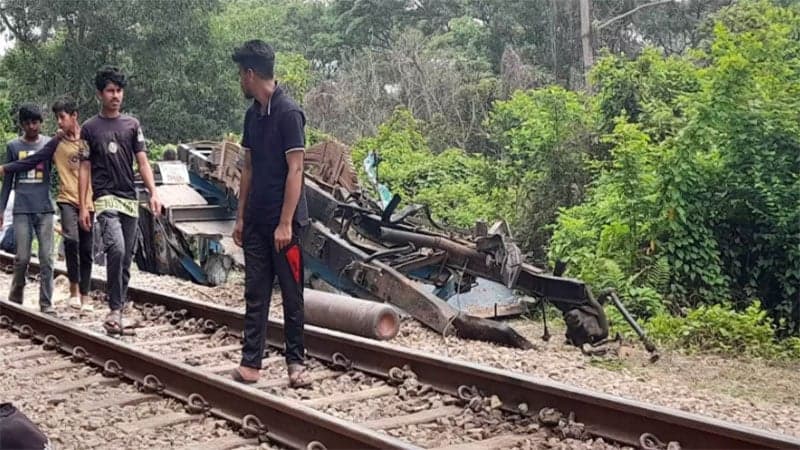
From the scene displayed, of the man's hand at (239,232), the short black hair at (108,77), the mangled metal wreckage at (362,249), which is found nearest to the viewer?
the man's hand at (239,232)

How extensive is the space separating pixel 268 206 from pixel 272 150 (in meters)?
0.33

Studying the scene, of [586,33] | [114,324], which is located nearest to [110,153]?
[114,324]

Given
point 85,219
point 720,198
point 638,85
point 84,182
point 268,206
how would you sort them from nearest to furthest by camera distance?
point 268,206, point 84,182, point 85,219, point 720,198, point 638,85

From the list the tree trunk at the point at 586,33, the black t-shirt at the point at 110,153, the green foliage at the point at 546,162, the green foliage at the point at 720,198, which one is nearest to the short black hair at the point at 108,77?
the black t-shirt at the point at 110,153

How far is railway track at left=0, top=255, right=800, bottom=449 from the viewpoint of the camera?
430 cm

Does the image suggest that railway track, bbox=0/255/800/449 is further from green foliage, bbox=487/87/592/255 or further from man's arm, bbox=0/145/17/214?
green foliage, bbox=487/87/592/255

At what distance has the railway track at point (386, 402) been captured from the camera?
14.1ft

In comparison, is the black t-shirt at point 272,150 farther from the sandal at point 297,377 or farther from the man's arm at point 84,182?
the man's arm at point 84,182

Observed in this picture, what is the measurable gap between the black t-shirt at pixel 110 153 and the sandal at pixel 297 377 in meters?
2.47

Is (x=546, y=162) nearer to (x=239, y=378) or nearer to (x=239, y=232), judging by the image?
(x=239, y=232)

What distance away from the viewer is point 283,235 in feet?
17.4

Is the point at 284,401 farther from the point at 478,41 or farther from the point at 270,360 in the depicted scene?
the point at 478,41

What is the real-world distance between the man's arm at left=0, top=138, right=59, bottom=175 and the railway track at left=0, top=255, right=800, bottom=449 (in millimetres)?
1709

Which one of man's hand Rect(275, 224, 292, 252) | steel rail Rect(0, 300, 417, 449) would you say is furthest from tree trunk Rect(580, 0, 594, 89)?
man's hand Rect(275, 224, 292, 252)
